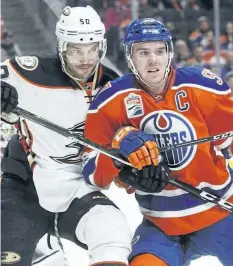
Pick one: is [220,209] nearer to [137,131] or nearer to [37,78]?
[137,131]

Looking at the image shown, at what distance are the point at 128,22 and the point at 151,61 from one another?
19.9 inches

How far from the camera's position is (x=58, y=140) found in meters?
2.04

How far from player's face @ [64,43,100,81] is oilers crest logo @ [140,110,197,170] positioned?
0.71 feet

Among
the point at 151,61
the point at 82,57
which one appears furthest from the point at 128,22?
the point at 151,61

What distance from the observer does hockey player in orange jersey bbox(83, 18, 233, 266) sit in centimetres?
186

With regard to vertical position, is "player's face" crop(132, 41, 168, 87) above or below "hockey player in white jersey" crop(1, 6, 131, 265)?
above

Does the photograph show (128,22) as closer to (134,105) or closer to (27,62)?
(27,62)

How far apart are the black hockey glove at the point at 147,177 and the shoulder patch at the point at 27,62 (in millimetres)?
378

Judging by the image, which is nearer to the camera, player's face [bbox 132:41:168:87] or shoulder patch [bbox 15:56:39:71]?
player's face [bbox 132:41:168:87]

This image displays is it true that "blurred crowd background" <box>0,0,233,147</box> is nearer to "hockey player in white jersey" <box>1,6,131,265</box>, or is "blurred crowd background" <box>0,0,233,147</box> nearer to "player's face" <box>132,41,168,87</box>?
"hockey player in white jersey" <box>1,6,131,265</box>

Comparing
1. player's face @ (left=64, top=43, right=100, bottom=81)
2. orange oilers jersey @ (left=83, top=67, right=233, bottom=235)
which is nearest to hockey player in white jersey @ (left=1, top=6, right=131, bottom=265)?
player's face @ (left=64, top=43, right=100, bottom=81)

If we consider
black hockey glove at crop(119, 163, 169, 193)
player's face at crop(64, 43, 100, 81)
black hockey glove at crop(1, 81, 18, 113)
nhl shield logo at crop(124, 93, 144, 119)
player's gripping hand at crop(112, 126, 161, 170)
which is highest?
player's face at crop(64, 43, 100, 81)

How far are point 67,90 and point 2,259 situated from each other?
44 centimetres

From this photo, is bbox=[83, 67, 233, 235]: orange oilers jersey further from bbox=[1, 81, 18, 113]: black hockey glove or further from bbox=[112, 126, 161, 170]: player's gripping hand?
bbox=[1, 81, 18, 113]: black hockey glove
